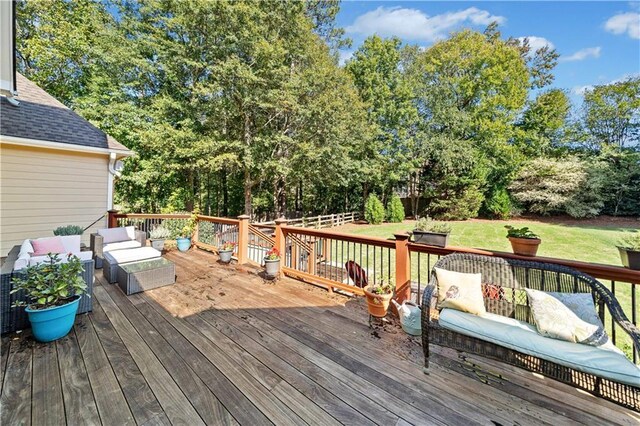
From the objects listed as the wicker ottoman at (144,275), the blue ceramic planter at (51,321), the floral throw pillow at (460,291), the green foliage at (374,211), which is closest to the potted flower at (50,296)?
the blue ceramic planter at (51,321)

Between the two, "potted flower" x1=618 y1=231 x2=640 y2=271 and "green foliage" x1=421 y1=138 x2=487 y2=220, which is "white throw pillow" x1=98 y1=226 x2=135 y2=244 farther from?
"green foliage" x1=421 y1=138 x2=487 y2=220

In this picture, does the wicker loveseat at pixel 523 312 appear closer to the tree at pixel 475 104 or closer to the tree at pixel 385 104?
the tree at pixel 385 104

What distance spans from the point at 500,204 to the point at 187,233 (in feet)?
52.9

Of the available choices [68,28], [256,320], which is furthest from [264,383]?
[68,28]

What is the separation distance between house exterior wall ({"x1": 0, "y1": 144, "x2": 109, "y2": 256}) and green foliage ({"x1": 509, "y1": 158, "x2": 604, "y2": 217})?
60.7 feet

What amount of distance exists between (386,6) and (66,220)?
10002 mm

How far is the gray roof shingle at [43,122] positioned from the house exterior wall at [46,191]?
1.02ft

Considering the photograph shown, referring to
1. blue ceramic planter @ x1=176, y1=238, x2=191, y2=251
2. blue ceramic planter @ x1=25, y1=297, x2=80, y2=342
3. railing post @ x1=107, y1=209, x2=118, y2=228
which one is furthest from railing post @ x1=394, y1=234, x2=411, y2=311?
railing post @ x1=107, y1=209, x2=118, y2=228

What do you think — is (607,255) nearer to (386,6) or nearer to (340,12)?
(386,6)

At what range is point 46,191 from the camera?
5.49m

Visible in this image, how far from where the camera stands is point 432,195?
53.0 feet

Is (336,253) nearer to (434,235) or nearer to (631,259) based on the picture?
(434,235)

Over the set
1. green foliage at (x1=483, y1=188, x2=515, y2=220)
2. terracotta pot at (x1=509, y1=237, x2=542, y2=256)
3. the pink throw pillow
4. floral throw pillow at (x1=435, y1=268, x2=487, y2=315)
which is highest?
green foliage at (x1=483, y1=188, x2=515, y2=220)

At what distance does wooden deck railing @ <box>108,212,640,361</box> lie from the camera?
215 centimetres
